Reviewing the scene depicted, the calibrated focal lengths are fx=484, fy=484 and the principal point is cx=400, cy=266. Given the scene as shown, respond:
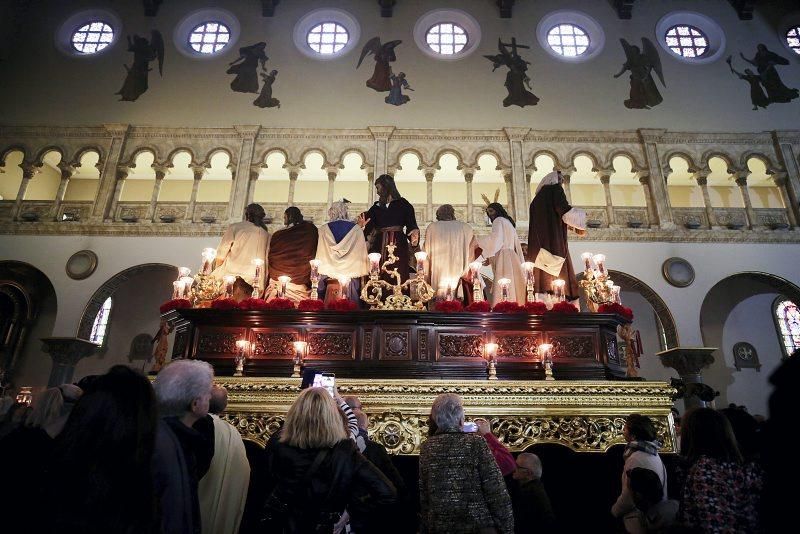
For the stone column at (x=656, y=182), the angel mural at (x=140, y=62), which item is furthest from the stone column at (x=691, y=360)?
the angel mural at (x=140, y=62)

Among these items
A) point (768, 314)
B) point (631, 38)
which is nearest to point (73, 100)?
point (631, 38)

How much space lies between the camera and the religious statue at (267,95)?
15359 mm

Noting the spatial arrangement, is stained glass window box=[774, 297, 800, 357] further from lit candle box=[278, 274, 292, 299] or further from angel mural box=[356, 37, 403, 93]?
lit candle box=[278, 274, 292, 299]

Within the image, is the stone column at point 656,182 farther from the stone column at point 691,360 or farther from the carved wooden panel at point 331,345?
the carved wooden panel at point 331,345

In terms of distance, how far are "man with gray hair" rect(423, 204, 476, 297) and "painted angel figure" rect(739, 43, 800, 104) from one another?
14296 millimetres

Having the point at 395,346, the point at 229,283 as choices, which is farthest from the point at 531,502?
the point at 229,283

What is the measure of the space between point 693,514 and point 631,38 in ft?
57.4

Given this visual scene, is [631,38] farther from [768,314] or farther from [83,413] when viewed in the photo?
[83,413]

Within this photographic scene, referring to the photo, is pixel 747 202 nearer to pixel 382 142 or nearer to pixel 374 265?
pixel 382 142

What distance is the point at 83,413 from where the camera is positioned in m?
1.67

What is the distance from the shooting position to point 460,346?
5.06m

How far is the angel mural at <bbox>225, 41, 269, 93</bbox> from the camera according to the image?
15562 mm

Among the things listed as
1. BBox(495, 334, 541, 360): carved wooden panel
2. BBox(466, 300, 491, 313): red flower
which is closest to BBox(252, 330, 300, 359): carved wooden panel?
BBox(466, 300, 491, 313): red flower

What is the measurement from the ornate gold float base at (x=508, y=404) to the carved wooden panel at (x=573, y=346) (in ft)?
2.24
